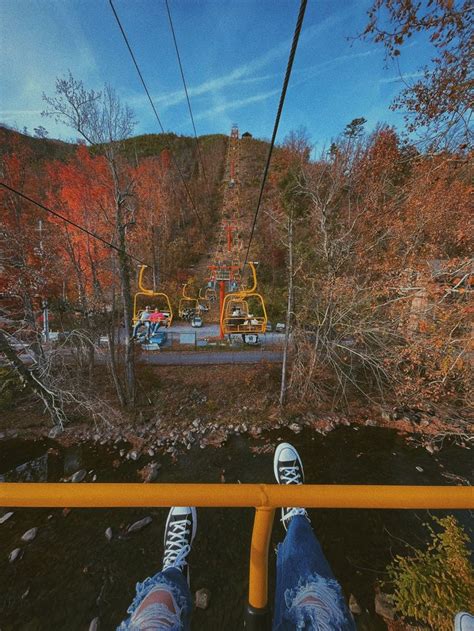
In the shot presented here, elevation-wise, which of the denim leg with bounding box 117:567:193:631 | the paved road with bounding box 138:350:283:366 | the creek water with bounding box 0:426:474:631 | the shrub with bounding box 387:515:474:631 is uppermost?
the denim leg with bounding box 117:567:193:631

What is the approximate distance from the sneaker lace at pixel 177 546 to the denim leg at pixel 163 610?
20.0 inches

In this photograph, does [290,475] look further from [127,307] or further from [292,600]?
[127,307]

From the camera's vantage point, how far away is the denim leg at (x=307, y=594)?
3.76ft

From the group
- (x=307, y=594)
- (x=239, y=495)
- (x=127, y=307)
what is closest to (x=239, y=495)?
(x=239, y=495)

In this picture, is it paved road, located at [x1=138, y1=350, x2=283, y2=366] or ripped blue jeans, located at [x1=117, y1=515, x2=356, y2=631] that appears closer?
ripped blue jeans, located at [x1=117, y1=515, x2=356, y2=631]

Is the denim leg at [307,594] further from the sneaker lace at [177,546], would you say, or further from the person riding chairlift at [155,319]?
the person riding chairlift at [155,319]

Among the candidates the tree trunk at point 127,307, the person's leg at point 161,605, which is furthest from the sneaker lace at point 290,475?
the tree trunk at point 127,307

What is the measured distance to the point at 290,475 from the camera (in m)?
3.39

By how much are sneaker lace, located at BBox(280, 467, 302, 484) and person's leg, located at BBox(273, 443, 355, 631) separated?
1.57 m

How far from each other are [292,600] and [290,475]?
228cm

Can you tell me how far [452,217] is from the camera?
7684 mm

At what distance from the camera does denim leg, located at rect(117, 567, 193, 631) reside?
1.14m

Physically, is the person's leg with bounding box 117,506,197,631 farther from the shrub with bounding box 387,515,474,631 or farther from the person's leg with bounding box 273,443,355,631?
the shrub with bounding box 387,515,474,631

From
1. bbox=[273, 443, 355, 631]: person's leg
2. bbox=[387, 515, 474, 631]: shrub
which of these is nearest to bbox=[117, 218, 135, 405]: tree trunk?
bbox=[273, 443, 355, 631]: person's leg
